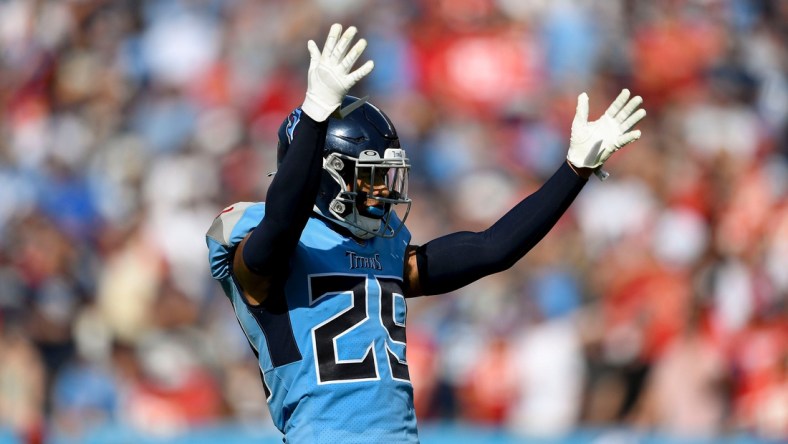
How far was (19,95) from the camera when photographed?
444 inches

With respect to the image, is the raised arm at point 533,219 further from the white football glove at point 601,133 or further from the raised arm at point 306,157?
the raised arm at point 306,157

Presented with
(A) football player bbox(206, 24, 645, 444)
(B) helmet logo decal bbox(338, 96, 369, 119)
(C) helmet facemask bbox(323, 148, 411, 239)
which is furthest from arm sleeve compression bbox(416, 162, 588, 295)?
(B) helmet logo decal bbox(338, 96, 369, 119)

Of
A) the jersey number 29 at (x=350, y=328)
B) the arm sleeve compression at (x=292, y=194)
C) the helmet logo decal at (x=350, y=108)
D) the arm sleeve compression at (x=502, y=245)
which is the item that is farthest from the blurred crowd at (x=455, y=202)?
the arm sleeve compression at (x=292, y=194)

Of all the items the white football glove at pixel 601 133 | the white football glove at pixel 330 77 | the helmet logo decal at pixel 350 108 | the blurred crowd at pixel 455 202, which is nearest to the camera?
the white football glove at pixel 330 77

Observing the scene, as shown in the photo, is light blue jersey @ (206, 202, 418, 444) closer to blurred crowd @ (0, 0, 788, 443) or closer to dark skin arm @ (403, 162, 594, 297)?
dark skin arm @ (403, 162, 594, 297)

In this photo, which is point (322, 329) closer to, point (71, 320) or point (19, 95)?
point (71, 320)

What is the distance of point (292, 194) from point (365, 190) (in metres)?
0.37

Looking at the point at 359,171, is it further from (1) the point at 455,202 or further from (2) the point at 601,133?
(1) the point at 455,202

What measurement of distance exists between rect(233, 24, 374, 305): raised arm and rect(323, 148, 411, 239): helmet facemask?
27 cm

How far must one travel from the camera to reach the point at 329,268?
3.50 metres

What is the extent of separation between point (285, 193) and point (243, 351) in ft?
16.8

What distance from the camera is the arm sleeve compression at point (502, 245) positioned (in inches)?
151

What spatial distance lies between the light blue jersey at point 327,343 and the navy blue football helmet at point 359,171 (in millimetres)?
87

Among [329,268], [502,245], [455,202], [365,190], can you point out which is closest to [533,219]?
[502,245]
